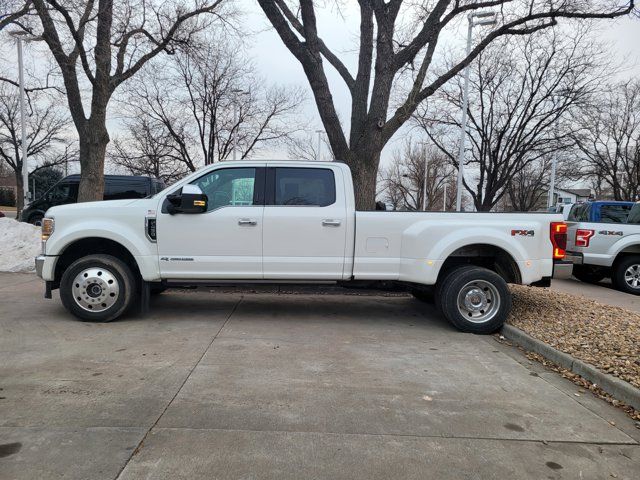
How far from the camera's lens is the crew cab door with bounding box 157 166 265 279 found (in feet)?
20.1

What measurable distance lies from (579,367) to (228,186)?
4.52 metres

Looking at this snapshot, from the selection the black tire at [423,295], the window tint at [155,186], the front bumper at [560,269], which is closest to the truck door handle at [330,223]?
the black tire at [423,295]

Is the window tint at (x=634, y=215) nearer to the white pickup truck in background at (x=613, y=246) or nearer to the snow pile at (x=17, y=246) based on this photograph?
the white pickup truck in background at (x=613, y=246)

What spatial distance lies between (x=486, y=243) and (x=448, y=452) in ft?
11.4

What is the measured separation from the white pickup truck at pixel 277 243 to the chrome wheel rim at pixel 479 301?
0.6 inches

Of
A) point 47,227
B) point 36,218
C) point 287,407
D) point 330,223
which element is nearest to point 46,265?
point 47,227

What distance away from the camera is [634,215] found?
10.3 meters

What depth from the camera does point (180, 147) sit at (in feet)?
90.6

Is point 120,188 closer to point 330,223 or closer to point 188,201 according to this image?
point 188,201

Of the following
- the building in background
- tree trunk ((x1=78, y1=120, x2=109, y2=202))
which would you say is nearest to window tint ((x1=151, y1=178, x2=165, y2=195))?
tree trunk ((x1=78, y1=120, x2=109, y2=202))

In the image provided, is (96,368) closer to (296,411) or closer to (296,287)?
(296,411)

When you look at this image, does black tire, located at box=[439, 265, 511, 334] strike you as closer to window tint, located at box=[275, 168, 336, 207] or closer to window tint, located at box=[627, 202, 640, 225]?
window tint, located at box=[275, 168, 336, 207]

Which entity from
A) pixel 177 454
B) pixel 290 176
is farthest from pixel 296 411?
pixel 290 176

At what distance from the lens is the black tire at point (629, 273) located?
10266 mm
